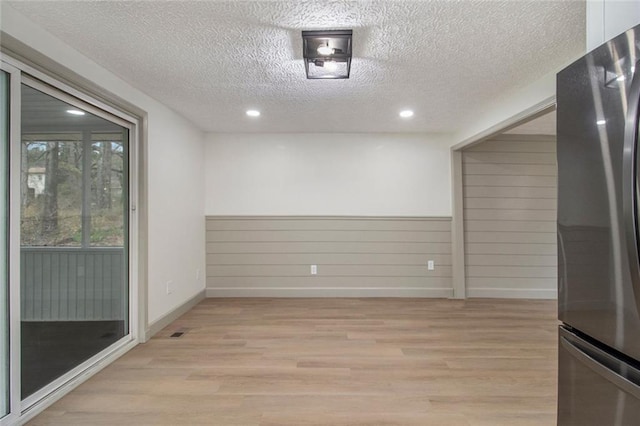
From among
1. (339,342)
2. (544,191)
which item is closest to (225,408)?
(339,342)

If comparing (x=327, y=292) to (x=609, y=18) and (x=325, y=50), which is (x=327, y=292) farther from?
(x=609, y=18)

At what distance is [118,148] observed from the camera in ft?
8.61

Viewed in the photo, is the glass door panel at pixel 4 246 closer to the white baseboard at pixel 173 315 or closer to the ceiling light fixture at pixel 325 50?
the white baseboard at pixel 173 315

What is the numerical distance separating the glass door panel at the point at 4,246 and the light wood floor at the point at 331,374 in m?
0.31

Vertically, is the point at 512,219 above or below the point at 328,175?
below

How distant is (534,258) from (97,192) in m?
5.15

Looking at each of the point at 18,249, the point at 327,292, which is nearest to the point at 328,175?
the point at 327,292

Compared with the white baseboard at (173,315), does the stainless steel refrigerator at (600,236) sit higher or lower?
higher

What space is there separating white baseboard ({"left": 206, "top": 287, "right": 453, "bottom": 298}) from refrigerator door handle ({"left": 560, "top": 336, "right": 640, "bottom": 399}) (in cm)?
322

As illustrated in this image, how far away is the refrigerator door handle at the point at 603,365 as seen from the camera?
0.81 meters

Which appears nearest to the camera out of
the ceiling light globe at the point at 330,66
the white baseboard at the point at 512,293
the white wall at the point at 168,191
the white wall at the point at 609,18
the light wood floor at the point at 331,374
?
the white wall at the point at 609,18

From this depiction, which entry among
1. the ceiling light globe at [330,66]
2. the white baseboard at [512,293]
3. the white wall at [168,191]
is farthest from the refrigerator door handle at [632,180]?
the white baseboard at [512,293]

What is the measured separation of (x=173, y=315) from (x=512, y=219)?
452cm

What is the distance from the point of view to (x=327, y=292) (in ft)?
13.9
